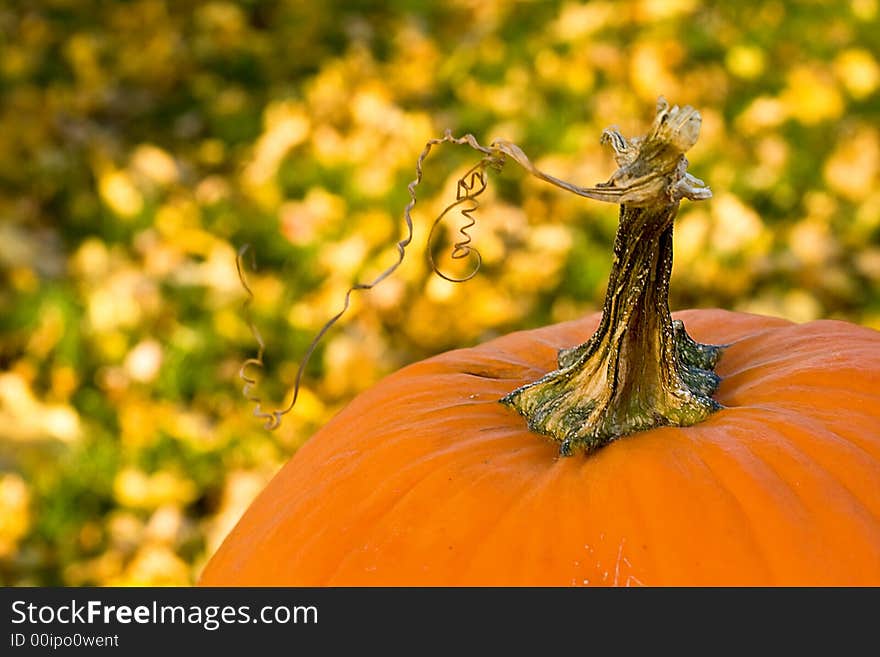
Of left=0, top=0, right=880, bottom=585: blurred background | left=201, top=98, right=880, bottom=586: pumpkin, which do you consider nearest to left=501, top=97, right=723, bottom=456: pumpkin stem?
left=201, top=98, right=880, bottom=586: pumpkin

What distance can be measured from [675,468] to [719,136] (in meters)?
2.37

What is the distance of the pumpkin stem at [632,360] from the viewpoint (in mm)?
1078

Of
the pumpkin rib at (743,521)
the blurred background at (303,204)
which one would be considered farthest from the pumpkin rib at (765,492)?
the blurred background at (303,204)

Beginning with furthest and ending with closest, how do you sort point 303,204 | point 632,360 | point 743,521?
point 303,204
point 632,360
point 743,521

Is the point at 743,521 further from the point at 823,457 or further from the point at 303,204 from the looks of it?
the point at 303,204

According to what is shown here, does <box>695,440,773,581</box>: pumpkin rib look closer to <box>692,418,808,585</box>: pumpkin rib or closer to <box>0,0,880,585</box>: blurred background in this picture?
<box>692,418,808,585</box>: pumpkin rib

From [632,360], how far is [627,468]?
13 centimetres

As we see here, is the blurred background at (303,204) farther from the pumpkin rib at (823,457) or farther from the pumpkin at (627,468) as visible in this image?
the pumpkin rib at (823,457)

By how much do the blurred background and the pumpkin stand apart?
1.04 metres

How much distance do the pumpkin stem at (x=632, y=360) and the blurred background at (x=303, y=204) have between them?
1.21 meters

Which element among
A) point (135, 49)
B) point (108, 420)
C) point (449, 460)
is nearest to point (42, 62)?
point (135, 49)

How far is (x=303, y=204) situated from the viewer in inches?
121

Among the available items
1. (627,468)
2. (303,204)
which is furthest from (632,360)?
(303,204)
